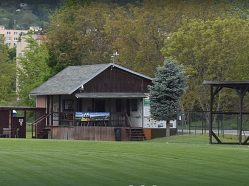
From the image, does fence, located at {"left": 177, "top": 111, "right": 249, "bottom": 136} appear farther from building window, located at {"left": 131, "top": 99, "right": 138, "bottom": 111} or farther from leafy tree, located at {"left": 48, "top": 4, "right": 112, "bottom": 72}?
leafy tree, located at {"left": 48, "top": 4, "right": 112, "bottom": 72}

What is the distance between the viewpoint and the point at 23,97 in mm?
77125

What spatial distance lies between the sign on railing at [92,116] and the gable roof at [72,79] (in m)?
2.01

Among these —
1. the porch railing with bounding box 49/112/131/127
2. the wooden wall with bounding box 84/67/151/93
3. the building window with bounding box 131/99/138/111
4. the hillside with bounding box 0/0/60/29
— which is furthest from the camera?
the building window with bounding box 131/99/138/111

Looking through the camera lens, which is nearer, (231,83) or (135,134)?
(231,83)

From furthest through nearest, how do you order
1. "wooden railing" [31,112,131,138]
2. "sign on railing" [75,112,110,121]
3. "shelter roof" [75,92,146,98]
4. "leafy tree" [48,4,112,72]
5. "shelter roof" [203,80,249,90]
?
"leafy tree" [48,4,112,72] < "shelter roof" [75,92,146,98] < "wooden railing" [31,112,131,138] < "sign on railing" [75,112,110,121] < "shelter roof" [203,80,249,90]

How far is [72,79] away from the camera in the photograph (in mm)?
58500

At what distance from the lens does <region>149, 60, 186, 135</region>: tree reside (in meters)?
52.6

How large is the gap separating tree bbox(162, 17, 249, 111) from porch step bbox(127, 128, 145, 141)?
10.5 m

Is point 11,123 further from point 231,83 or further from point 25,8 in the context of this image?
point 25,8

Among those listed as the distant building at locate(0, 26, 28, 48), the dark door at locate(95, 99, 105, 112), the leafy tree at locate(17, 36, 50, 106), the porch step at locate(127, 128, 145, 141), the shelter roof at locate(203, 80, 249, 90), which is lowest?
the porch step at locate(127, 128, 145, 141)

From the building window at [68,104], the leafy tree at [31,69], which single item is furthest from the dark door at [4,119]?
the leafy tree at [31,69]

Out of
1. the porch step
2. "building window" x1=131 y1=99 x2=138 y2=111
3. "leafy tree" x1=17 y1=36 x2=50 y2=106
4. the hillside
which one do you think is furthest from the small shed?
the hillside

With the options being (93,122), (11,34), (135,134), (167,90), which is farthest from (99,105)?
(11,34)

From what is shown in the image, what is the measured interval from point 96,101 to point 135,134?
5825 mm
